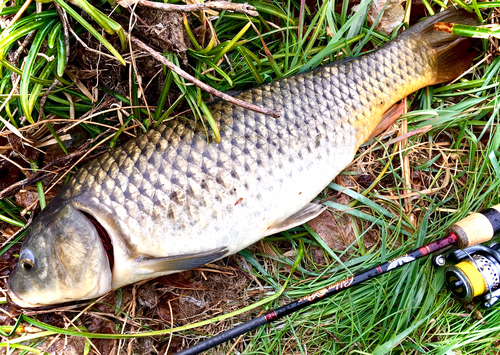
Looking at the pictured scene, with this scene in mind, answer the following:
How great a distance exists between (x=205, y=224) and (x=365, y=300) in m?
1.21

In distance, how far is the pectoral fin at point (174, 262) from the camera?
1.97 metres

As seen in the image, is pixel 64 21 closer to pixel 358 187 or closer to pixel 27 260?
pixel 27 260

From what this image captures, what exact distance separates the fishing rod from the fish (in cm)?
47

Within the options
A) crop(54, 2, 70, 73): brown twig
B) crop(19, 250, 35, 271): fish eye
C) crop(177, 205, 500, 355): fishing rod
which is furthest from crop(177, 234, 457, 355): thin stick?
crop(54, 2, 70, 73): brown twig

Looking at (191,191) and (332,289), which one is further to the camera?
(332,289)

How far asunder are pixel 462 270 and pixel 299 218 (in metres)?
1.08

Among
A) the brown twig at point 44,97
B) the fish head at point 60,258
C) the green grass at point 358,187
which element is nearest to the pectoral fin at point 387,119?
the green grass at point 358,187

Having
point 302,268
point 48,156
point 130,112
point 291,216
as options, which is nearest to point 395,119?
point 291,216

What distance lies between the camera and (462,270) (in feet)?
7.33

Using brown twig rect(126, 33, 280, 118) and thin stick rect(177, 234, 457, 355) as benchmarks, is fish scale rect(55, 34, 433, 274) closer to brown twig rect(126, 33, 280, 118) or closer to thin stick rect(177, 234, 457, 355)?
brown twig rect(126, 33, 280, 118)

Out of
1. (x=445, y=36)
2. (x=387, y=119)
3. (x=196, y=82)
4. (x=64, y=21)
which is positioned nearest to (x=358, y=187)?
(x=387, y=119)

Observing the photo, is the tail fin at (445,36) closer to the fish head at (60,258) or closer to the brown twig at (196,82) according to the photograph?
the brown twig at (196,82)

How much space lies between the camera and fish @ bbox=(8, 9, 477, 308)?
1.92 metres

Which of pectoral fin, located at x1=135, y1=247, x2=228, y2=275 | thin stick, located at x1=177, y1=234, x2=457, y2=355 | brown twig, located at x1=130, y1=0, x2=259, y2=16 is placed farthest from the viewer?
thin stick, located at x1=177, y1=234, x2=457, y2=355
